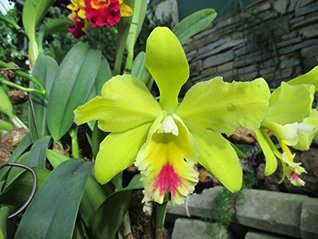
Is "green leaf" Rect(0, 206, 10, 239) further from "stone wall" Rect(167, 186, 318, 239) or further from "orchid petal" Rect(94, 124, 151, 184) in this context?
"stone wall" Rect(167, 186, 318, 239)

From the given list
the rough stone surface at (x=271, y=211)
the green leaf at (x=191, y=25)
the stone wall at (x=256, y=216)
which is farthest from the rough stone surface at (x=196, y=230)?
the green leaf at (x=191, y=25)

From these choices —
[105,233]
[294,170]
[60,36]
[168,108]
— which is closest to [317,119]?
[294,170]

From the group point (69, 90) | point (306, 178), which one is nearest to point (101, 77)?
point (69, 90)

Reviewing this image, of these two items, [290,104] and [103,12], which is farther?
[103,12]

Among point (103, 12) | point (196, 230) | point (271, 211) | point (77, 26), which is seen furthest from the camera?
point (196, 230)

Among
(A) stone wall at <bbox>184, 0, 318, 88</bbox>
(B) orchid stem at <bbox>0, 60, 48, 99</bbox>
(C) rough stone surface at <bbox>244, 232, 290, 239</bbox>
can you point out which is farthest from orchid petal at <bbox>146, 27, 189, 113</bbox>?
(A) stone wall at <bbox>184, 0, 318, 88</bbox>

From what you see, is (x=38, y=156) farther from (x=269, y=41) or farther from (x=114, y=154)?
(x=269, y=41)

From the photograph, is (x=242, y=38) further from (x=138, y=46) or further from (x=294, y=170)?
(x=294, y=170)
